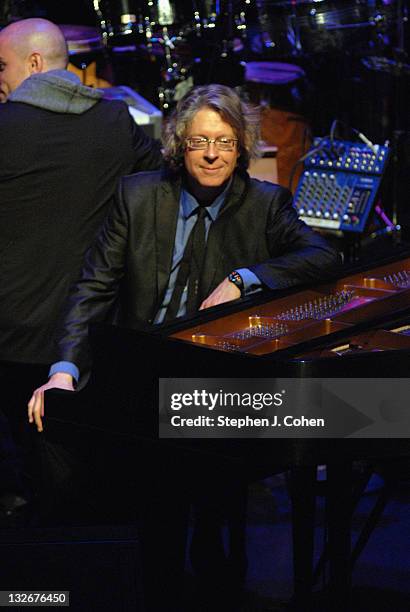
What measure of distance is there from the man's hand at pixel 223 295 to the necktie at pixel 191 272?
155 millimetres

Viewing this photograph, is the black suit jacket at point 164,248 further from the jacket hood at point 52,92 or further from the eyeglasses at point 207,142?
the jacket hood at point 52,92

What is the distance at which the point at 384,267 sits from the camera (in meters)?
3.87

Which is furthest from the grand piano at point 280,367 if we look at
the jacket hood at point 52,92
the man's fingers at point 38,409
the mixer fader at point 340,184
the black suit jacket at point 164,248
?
the mixer fader at point 340,184

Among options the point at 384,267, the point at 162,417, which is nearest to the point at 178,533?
the point at 162,417

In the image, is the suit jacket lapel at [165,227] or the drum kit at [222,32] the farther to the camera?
the drum kit at [222,32]

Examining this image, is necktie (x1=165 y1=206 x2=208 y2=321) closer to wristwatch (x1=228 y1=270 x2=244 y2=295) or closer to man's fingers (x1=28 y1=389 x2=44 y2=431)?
wristwatch (x1=228 y1=270 x2=244 y2=295)

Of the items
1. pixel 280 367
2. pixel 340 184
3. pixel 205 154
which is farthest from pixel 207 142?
pixel 340 184

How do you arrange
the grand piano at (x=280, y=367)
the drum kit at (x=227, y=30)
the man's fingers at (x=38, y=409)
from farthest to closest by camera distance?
the drum kit at (x=227, y=30)
the man's fingers at (x=38, y=409)
the grand piano at (x=280, y=367)

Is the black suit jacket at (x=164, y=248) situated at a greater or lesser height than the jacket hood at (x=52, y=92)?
lesser

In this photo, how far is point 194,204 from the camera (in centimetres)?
377

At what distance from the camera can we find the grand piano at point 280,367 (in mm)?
2883

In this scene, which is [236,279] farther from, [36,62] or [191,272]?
[36,62]

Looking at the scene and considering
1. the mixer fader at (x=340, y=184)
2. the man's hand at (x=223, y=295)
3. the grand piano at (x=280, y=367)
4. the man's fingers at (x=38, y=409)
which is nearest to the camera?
the grand piano at (x=280, y=367)

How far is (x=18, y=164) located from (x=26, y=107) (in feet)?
0.69
